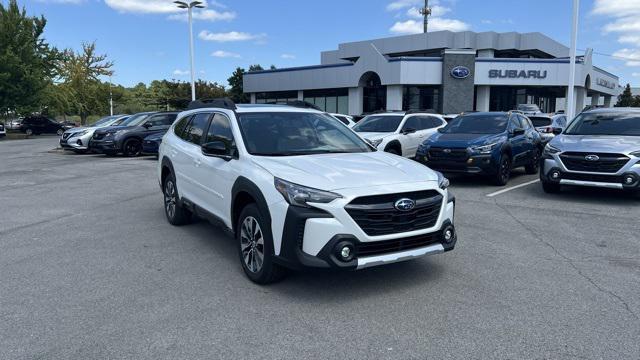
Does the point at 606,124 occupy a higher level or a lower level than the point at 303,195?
higher

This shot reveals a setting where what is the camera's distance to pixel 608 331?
149 inches

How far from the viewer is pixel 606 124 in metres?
9.87

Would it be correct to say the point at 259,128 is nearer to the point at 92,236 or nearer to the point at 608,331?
the point at 92,236

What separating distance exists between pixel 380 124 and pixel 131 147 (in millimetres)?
10902

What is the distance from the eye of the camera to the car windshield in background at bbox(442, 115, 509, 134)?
1146cm

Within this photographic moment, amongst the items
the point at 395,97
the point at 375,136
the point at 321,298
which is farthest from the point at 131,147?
the point at 395,97

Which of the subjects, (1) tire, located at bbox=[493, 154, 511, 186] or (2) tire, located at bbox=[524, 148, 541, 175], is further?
(2) tire, located at bbox=[524, 148, 541, 175]

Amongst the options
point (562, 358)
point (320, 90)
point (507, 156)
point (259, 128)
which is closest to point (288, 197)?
point (259, 128)

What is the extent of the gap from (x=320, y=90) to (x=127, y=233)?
3553cm

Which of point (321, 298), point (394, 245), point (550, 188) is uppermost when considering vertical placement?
point (394, 245)

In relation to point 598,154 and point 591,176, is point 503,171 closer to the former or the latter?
point 591,176

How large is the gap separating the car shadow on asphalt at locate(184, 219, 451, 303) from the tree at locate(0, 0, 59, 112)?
3991 centimetres

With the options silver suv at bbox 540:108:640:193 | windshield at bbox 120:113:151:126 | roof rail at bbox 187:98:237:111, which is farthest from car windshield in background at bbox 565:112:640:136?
windshield at bbox 120:113:151:126

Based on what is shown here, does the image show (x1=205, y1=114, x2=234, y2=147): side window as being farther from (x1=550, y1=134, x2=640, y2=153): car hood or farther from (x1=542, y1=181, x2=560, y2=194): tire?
(x1=542, y1=181, x2=560, y2=194): tire
